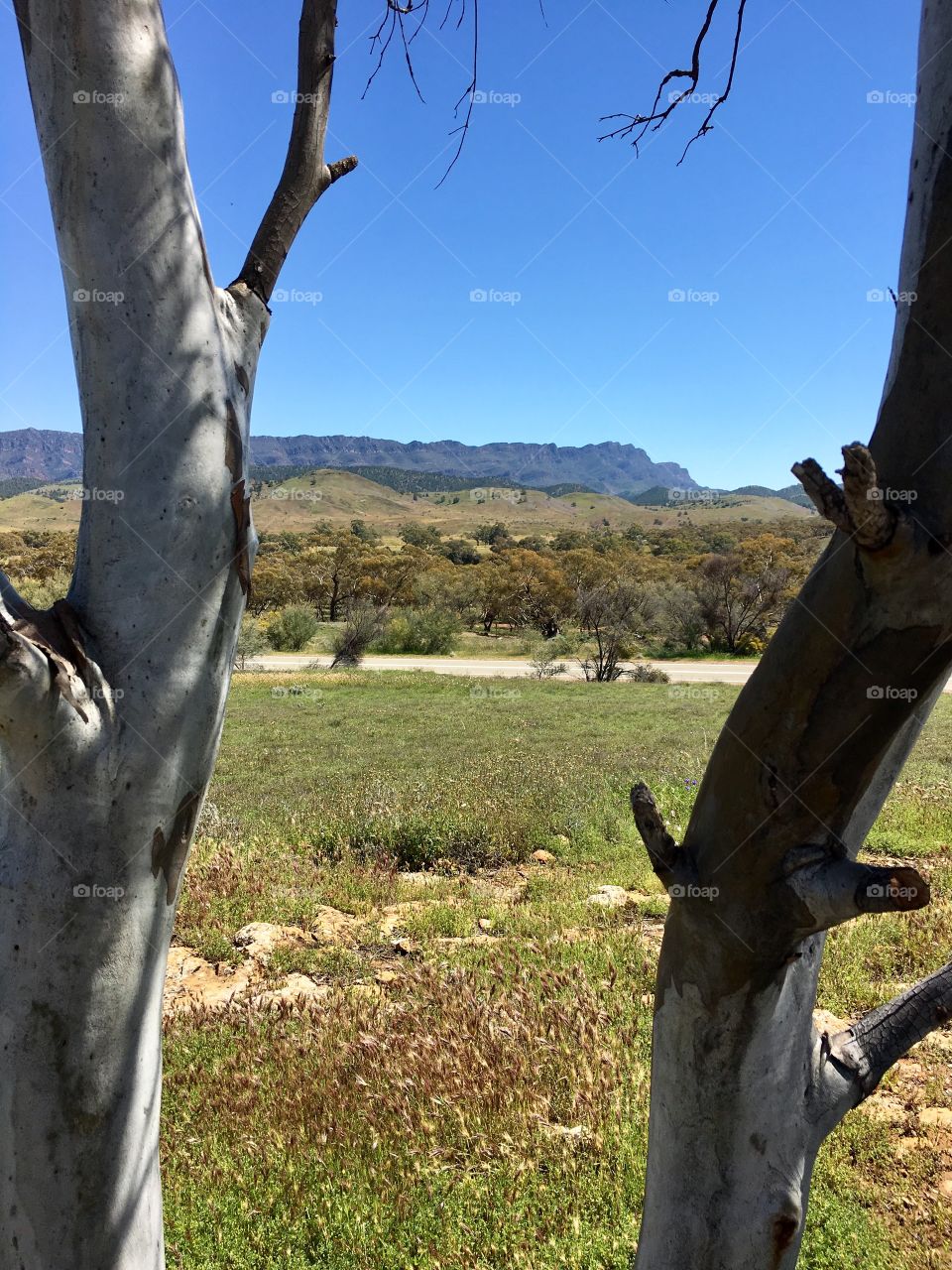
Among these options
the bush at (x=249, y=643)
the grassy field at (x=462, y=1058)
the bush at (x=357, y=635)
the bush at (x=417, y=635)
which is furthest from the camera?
the bush at (x=417, y=635)

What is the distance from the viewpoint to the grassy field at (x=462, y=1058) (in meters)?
2.70

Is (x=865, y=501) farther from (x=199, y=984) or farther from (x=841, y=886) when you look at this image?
(x=199, y=984)

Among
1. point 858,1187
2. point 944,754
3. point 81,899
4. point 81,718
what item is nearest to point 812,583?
point 81,718

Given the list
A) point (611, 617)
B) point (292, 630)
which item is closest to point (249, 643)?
point (292, 630)

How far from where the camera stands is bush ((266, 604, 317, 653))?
30.1 metres

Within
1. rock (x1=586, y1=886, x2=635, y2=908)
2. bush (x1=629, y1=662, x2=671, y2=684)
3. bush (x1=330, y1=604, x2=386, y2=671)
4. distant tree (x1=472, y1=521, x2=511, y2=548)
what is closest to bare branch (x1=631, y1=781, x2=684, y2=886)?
rock (x1=586, y1=886, x2=635, y2=908)

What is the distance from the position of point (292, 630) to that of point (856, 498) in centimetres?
3028

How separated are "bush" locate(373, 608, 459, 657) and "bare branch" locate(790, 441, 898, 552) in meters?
29.5

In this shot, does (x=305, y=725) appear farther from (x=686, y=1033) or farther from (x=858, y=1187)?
(x=686, y=1033)

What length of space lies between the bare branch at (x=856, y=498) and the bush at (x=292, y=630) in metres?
29.8

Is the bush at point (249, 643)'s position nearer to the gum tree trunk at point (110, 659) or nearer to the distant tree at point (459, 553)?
the distant tree at point (459, 553)

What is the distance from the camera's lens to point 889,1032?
1.53 meters

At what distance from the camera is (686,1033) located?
132 centimetres

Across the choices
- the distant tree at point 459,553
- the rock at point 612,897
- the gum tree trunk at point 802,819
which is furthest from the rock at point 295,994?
the distant tree at point 459,553
